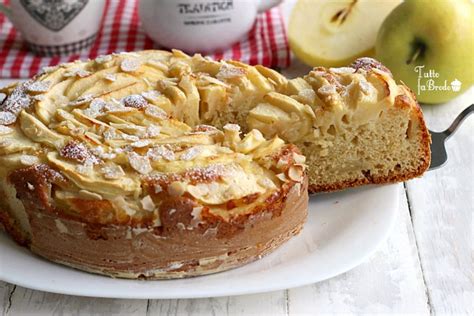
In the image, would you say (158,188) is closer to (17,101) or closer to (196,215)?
(196,215)

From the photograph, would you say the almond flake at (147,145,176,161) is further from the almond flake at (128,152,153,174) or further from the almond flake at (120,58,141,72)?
the almond flake at (120,58,141,72)

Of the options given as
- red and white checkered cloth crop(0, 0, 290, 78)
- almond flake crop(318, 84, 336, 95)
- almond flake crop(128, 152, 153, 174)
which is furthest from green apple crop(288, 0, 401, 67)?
almond flake crop(128, 152, 153, 174)

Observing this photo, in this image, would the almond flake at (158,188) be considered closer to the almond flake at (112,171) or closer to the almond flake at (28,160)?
the almond flake at (112,171)

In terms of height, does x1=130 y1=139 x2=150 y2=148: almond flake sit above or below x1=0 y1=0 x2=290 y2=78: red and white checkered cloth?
above

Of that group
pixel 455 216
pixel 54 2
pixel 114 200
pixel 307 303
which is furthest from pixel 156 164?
pixel 54 2

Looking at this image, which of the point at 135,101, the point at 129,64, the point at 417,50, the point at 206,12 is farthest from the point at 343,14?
the point at 135,101

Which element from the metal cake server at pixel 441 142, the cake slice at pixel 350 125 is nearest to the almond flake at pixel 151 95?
the cake slice at pixel 350 125
